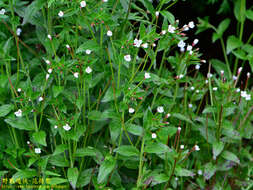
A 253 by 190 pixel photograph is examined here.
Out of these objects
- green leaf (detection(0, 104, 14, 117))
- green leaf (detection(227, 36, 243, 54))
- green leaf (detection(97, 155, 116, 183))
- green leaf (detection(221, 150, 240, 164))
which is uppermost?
green leaf (detection(227, 36, 243, 54))

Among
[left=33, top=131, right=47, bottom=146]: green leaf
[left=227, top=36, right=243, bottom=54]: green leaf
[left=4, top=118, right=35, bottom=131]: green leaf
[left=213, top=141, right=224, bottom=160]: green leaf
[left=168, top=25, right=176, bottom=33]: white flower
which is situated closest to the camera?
[left=168, top=25, right=176, bottom=33]: white flower

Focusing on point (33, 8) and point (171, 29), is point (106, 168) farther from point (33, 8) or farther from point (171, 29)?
point (33, 8)

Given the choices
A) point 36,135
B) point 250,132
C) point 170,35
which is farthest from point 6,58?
point 250,132

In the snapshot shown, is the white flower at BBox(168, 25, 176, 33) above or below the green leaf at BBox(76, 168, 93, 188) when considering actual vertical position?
above

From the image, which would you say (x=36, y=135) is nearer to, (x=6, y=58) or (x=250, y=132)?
(x=6, y=58)

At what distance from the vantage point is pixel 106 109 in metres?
2.48

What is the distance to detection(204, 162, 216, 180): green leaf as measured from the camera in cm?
250

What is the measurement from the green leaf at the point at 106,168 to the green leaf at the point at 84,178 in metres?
0.19

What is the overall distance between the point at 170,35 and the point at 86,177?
121 centimetres

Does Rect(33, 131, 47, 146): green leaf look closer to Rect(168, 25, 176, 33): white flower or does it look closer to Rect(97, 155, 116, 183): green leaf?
Rect(97, 155, 116, 183): green leaf

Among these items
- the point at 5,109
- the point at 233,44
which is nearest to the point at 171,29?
the point at 5,109

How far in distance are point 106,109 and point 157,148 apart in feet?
1.96

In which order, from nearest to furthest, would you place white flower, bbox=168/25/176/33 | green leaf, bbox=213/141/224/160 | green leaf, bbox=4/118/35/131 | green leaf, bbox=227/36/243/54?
white flower, bbox=168/25/176/33 → green leaf, bbox=4/118/35/131 → green leaf, bbox=213/141/224/160 → green leaf, bbox=227/36/243/54

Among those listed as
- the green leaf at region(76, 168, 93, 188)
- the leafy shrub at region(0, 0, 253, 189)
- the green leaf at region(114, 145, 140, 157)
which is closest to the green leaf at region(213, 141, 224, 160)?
the leafy shrub at region(0, 0, 253, 189)
